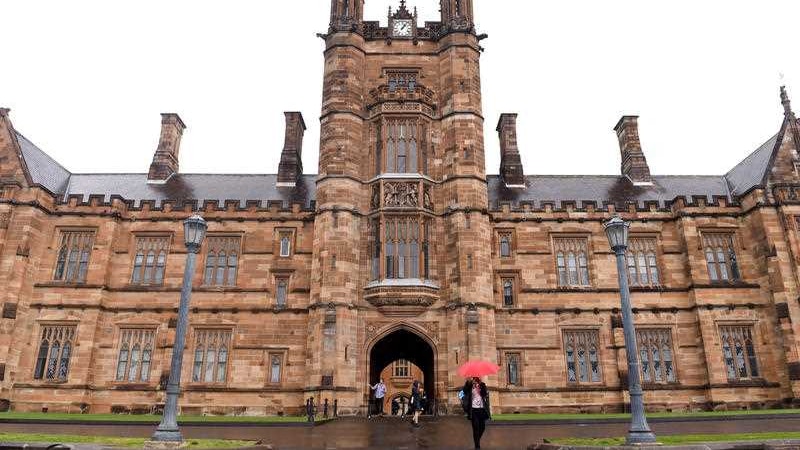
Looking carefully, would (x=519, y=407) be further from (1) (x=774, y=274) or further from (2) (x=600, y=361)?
(1) (x=774, y=274)

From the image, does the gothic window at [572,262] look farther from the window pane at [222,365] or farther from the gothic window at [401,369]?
the gothic window at [401,369]

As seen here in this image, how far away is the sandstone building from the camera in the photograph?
2378cm

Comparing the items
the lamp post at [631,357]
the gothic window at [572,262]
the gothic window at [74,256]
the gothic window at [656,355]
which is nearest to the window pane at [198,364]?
the gothic window at [74,256]

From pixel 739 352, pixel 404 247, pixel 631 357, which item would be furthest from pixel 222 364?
pixel 739 352

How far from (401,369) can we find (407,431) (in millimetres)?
38683

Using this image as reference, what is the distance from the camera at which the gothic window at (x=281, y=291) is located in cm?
2577

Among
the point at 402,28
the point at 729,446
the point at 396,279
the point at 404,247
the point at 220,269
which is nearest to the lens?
the point at 729,446

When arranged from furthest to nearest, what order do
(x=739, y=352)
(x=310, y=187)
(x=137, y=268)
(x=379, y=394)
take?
(x=310, y=187) < (x=137, y=268) < (x=739, y=352) < (x=379, y=394)

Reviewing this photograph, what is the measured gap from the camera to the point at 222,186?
3144 cm

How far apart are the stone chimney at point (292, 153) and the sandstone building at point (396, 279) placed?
4.09 m

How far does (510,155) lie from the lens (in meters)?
31.9

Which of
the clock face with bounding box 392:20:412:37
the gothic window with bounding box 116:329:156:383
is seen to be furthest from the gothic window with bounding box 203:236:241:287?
the clock face with bounding box 392:20:412:37

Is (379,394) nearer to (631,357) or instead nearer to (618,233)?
(631,357)

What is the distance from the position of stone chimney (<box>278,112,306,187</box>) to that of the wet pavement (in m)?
16.1
